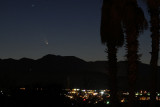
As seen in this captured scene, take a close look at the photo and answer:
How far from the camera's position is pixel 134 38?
14203 millimetres

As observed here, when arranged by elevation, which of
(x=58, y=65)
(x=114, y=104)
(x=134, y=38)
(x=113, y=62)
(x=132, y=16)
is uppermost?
(x=58, y=65)

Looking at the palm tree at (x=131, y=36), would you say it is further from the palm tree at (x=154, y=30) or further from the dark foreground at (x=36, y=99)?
the dark foreground at (x=36, y=99)

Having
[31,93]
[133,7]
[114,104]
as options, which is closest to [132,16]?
[133,7]

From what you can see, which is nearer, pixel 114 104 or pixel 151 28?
pixel 151 28

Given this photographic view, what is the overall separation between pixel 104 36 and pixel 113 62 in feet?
5.36

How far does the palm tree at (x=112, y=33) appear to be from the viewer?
48.1 feet

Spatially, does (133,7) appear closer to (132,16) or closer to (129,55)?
(132,16)

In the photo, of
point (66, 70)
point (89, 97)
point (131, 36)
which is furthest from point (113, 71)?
point (66, 70)

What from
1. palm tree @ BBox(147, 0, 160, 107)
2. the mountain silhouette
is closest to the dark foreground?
palm tree @ BBox(147, 0, 160, 107)

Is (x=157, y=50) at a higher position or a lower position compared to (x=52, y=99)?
higher

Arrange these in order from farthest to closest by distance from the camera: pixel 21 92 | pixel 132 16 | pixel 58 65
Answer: pixel 58 65 < pixel 132 16 < pixel 21 92

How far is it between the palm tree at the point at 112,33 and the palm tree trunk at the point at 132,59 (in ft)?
3.21

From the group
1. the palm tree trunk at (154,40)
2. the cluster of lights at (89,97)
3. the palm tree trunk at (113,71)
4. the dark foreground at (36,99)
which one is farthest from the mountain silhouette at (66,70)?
the dark foreground at (36,99)

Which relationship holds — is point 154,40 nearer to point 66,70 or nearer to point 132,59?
point 132,59
